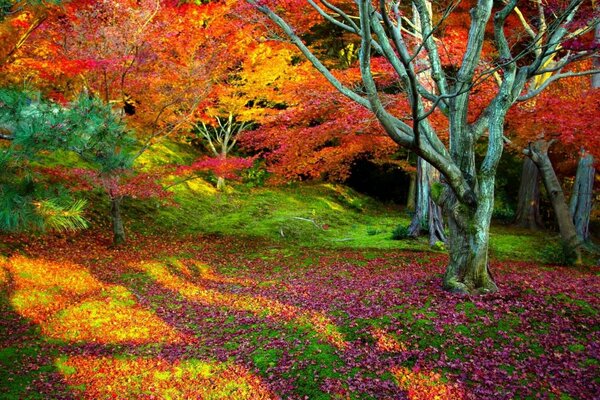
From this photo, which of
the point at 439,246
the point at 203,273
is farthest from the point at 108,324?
the point at 439,246

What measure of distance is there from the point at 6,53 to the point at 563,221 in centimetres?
1229

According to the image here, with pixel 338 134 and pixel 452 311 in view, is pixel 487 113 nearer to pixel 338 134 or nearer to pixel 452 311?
pixel 452 311

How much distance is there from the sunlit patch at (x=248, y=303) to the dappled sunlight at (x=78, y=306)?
43.2 inches

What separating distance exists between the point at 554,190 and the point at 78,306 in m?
10.9

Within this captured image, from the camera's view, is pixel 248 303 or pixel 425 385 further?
pixel 248 303

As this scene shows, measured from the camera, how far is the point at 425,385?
5102mm

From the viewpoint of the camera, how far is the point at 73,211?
149 inches

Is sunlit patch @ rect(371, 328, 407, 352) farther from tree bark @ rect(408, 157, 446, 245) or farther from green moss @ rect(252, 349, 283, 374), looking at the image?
tree bark @ rect(408, 157, 446, 245)

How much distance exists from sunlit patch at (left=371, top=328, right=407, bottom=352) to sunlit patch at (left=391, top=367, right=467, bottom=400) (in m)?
0.42

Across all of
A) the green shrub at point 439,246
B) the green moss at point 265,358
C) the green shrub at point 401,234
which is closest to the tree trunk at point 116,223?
the green moss at point 265,358

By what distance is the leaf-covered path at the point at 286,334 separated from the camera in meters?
5.19

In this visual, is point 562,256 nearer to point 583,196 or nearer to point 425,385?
point 583,196

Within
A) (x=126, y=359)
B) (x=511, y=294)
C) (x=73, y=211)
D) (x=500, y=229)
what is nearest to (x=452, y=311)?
(x=511, y=294)

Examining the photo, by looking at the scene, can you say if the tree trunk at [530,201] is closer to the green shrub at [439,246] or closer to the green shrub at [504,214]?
the green shrub at [504,214]
